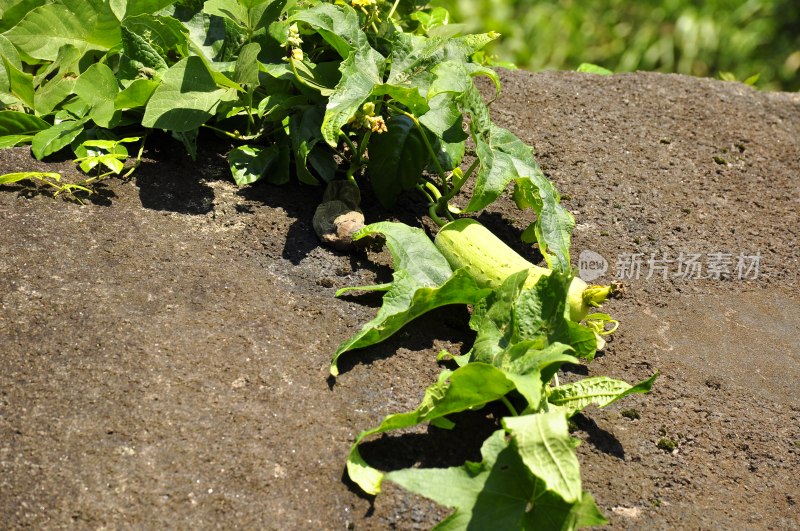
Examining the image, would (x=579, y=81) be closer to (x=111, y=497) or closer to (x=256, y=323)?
(x=256, y=323)

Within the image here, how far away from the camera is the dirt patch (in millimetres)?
1750

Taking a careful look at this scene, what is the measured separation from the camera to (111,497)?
5.52 feet

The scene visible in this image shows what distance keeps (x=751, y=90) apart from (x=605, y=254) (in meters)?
1.50

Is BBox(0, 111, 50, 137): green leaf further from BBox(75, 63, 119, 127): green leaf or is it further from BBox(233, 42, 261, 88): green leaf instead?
BBox(233, 42, 261, 88): green leaf

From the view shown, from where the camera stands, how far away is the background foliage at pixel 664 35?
21.7ft

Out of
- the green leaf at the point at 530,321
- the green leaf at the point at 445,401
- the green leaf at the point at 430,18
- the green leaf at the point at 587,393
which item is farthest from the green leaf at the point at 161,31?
the green leaf at the point at 587,393

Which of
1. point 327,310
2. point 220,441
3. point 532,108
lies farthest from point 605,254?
point 220,441

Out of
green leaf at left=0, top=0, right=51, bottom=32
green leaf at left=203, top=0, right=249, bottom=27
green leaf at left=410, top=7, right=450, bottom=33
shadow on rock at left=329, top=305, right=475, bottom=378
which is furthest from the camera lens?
green leaf at left=410, top=7, right=450, bottom=33

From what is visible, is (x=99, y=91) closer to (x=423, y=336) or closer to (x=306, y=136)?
(x=306, y=136)

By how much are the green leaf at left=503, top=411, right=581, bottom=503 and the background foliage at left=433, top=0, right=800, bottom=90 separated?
16.8ft

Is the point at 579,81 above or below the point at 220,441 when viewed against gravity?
above

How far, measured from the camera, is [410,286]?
2.13 m

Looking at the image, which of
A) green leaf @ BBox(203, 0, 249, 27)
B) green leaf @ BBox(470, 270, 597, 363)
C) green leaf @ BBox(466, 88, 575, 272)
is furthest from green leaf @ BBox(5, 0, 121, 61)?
green leaf @ BBox(470, 270, 597, 363)

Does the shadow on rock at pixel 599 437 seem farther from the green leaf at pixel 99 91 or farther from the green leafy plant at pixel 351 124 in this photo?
the green leaf at pixel 99 91
